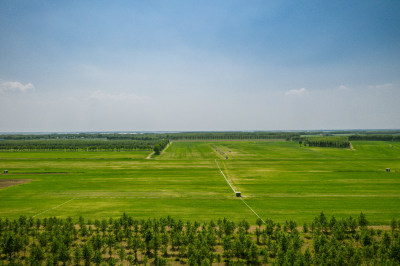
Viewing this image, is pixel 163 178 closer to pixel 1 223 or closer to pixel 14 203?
pixel 14 203

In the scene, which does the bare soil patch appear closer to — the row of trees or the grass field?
the grass field

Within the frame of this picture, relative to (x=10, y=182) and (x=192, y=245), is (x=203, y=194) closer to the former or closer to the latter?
(x=192, y=245)

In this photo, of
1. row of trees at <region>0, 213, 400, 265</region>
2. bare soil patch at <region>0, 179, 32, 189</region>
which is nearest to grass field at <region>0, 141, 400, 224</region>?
bare soil patch at <region>0, 179, 32, 189</region>

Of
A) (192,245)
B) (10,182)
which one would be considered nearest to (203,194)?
(192,245)

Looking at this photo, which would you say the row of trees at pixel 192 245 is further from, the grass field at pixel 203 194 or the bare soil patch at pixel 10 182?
the bare soil patch at pixel 10 182

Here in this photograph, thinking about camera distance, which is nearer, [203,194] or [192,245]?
[192,245]

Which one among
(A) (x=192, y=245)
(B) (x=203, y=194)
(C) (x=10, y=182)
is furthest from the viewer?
(C) (x=10, y=182)

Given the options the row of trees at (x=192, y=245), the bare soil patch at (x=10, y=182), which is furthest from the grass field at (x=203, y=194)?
the row of trees at (x=192, y=245)

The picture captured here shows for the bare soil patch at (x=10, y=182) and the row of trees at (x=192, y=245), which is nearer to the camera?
the row of trees at (x=192, y=245)

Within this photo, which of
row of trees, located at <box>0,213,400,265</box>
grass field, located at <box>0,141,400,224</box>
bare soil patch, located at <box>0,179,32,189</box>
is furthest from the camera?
bare soil patch, located at <box>0,179,32,189</box>
